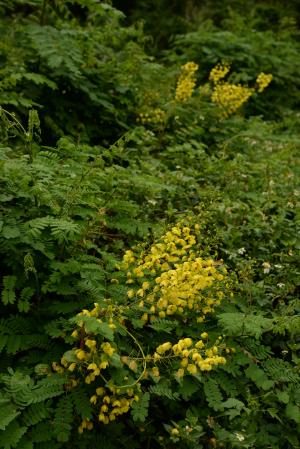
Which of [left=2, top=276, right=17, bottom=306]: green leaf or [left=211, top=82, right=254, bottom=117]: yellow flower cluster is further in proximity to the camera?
[left=211, top=82, right=254, bottom=117]: yellow flower cluster

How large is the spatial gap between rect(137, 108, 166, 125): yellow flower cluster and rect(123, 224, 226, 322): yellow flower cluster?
2.66 meters

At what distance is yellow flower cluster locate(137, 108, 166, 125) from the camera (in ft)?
17.5

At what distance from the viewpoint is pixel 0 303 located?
2.80 meters

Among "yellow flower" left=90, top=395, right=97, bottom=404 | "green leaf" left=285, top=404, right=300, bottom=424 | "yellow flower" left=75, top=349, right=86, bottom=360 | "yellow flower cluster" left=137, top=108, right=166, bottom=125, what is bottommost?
"green leaf" left=285, top=404, right=300, bottom=424

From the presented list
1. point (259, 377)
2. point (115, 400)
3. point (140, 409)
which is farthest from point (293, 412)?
point (115, 400)

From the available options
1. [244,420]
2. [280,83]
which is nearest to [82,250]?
[244,420]

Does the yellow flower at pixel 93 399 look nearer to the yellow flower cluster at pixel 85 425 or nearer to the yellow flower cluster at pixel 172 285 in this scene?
the yellow flower cluster at pixel 85 425

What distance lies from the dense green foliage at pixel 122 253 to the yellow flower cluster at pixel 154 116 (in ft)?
0.08

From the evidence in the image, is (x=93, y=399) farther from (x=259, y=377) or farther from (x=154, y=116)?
(x=154, y=116)

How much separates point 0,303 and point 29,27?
3.38m

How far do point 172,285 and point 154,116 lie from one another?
3375 millimetres

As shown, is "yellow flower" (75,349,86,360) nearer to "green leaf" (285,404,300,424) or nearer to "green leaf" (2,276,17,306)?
"green leaf" (2,276,17,306)

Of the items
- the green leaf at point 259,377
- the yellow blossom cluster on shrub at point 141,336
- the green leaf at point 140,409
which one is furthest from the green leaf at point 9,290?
the green leaf at point 259,377

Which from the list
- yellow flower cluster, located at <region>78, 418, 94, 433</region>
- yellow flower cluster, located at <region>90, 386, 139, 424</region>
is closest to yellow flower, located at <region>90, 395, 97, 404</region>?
yellow flower cluster, located at <region>90, 386, 139, 424</region>
